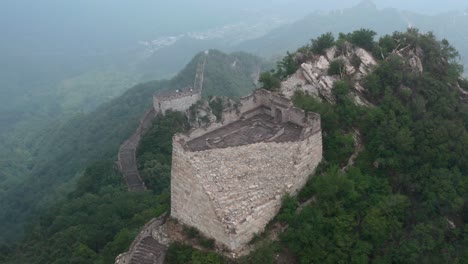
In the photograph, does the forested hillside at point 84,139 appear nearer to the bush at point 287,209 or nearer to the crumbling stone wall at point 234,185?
the crumbling stone wall at point 234,185

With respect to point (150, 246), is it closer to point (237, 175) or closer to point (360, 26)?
point (237, 175)

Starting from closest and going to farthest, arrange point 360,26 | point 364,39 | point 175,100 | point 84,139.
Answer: point 364,39 → point 175,100 → point 84,139 → point 360,26

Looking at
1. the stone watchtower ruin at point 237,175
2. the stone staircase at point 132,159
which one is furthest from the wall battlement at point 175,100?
the stone watchtower ruin at point 237,175

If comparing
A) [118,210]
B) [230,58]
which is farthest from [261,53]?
[118,210]

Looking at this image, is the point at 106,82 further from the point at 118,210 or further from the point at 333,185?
the point at 333,185

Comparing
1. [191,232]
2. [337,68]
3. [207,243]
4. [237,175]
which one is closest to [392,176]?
[237,175]

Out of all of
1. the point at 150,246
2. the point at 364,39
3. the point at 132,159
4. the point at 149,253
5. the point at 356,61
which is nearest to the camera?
the point at 149,253

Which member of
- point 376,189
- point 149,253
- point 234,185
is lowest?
point 149,253
